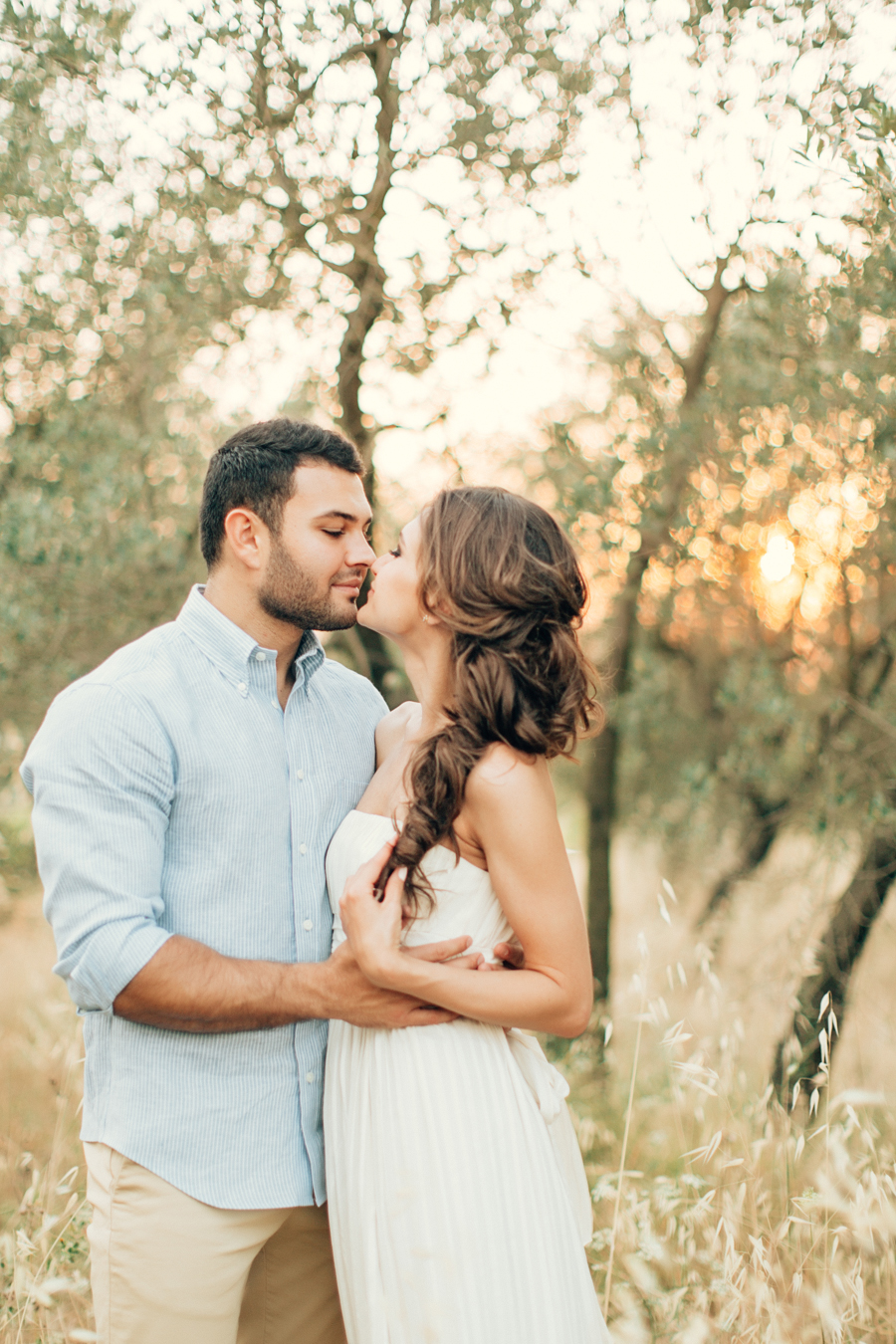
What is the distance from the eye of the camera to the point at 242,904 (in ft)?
7.54

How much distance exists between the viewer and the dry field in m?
2.61

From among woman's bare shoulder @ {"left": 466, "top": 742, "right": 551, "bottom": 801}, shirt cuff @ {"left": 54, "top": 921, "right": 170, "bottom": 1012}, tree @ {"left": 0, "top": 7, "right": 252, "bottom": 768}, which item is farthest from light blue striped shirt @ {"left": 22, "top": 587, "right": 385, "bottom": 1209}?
tree @ {"left": 0, "top": 7, "right": 252, "bottom": 768}

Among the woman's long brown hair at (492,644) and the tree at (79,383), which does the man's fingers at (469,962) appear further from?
the tree at (79,383)

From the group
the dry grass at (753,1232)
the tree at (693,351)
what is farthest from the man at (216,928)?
the tree at (693,351)

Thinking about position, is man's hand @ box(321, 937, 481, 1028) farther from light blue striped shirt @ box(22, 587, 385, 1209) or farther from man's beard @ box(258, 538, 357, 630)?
man's beard @ box(258, 538, 357, 630)

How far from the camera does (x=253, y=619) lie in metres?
2.54

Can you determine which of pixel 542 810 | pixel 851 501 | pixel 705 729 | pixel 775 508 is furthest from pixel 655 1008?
pixel 705 729

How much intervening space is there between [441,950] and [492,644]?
712mm

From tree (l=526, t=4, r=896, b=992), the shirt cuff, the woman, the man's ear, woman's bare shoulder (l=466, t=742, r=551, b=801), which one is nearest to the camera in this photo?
the shirt cuff

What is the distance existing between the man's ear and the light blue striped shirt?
144 millimetres

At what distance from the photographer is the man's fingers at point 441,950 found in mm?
2232

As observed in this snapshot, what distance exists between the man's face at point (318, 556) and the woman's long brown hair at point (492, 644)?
20 cm

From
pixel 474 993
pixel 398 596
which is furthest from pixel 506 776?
pixel 398 596

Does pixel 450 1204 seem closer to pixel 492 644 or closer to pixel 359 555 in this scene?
pixel 492 644
